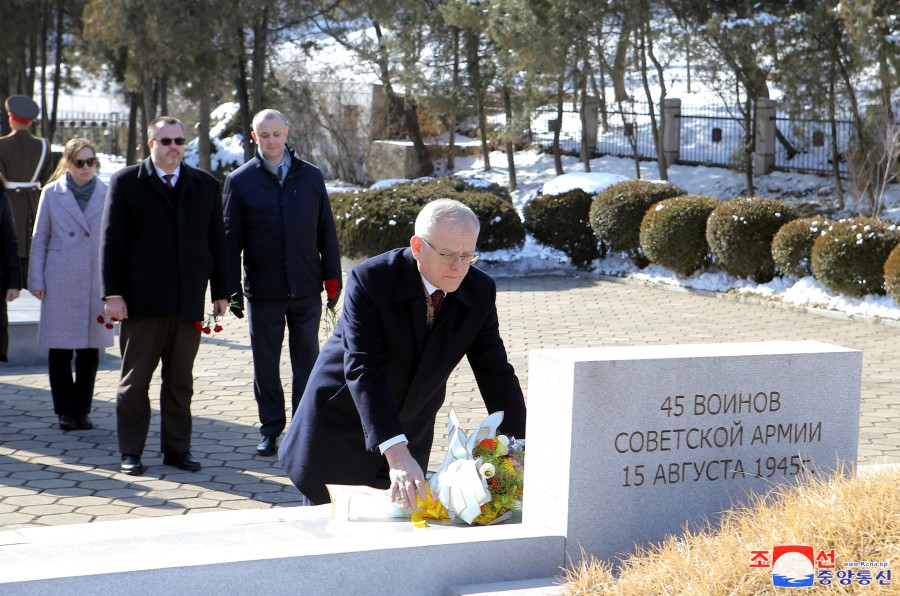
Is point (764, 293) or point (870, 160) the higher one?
point (870, 160)

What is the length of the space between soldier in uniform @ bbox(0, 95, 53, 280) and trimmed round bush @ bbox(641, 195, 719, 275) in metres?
7.84

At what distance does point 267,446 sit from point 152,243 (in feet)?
4.68

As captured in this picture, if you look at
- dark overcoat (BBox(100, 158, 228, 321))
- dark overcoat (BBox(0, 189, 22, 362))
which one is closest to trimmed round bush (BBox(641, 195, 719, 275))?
dark overcoat (BBox(0, 189, 22, 362))

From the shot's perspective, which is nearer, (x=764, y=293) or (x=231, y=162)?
(x=764, y=293)

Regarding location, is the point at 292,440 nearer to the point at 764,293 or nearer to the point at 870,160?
the point at 764,293

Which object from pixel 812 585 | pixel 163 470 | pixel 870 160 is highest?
pixel 870 160

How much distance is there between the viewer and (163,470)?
6395mm

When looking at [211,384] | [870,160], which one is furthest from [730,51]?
[211,384]

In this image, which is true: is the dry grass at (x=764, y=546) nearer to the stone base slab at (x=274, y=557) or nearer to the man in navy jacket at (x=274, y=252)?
the stone base slab at (x=274, y=557)

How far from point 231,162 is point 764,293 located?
774 inches

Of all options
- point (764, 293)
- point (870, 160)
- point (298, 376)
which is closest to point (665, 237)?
point (764, 293)

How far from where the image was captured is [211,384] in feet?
29.2

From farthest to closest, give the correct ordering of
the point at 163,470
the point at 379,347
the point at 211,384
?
the point at 211,384 < the point at 163,470 < the point at 379,347

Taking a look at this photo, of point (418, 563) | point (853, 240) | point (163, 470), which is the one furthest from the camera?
point (853, 240)
